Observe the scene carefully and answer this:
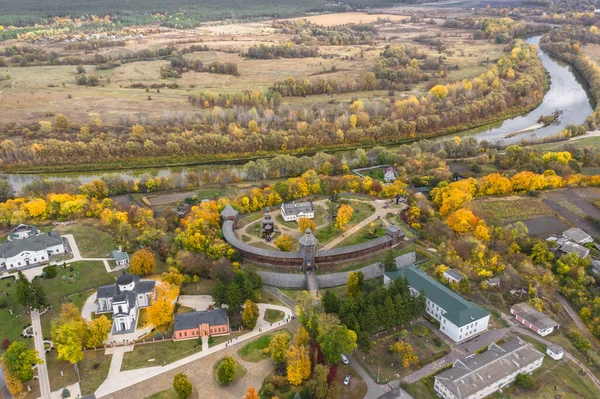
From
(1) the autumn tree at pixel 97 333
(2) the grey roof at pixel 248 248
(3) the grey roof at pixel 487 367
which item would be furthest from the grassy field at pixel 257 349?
(3) the grey roof at pixel 487 367

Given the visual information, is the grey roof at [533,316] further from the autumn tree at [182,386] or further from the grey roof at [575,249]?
the autumn tree at [182,386]

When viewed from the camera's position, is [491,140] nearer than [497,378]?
No

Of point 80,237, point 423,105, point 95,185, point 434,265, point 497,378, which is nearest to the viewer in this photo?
point 497,378

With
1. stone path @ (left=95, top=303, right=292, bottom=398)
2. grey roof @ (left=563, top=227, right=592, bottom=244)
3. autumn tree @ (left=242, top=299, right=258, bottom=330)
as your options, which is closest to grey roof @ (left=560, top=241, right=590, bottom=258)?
grey roof @ (left=563, top=227, right=592, bottom=244)

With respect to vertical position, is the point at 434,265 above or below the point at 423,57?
below

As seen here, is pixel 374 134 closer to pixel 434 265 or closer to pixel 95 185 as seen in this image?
pixel 434 265

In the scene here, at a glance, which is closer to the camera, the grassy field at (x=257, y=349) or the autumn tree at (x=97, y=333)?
the grassy field at (x=257, y=349)

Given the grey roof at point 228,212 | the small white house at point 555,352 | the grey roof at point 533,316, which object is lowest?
the small white house at point 555,352

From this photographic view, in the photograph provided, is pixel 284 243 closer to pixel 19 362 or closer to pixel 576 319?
pixel 19 362

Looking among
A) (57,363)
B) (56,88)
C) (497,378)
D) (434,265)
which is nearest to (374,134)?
(434,265)
